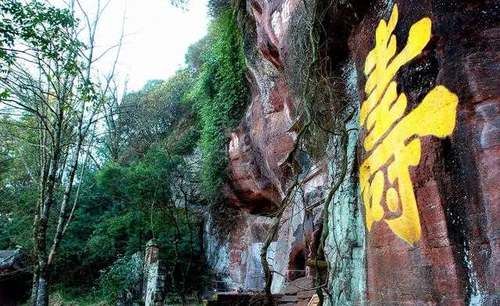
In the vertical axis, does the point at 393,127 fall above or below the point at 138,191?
below

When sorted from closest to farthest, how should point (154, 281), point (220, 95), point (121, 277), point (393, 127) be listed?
point (393, 127)
point (154, 281)
point (220, 95)
point (121, 277)

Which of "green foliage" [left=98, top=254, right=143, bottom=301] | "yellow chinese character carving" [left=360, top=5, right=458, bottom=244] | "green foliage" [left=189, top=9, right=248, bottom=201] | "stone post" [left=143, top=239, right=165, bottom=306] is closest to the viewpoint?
"yellow chinese character carving" [left=360, top=5, right=458, bottom=244]

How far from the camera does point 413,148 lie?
2.85 metres

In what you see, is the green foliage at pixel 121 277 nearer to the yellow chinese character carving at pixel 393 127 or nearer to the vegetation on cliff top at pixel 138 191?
the vegetation on cliff top at pixel 138 191

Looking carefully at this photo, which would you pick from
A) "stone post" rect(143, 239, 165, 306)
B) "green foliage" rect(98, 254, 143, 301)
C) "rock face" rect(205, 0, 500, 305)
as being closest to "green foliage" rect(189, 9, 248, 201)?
"stone post" rect(143, 239, 165, 306)

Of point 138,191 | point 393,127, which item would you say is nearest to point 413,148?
point 393,127

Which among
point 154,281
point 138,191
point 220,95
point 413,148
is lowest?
point 154,281

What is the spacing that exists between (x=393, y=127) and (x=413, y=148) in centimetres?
36

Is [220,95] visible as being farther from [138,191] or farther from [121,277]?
[121,277]

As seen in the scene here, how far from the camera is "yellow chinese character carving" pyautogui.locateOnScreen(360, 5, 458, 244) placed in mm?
2707

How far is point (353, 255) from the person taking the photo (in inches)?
159

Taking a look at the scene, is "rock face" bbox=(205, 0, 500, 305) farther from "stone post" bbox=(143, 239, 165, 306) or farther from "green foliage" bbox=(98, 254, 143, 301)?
"green foliage" bbox=(98, 254, 143, 301)

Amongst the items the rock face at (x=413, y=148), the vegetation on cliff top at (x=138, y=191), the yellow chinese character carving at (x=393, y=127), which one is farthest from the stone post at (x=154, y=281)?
the yellow chinese character carving at (x=393, y=127)

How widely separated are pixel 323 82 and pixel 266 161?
4813 mm
